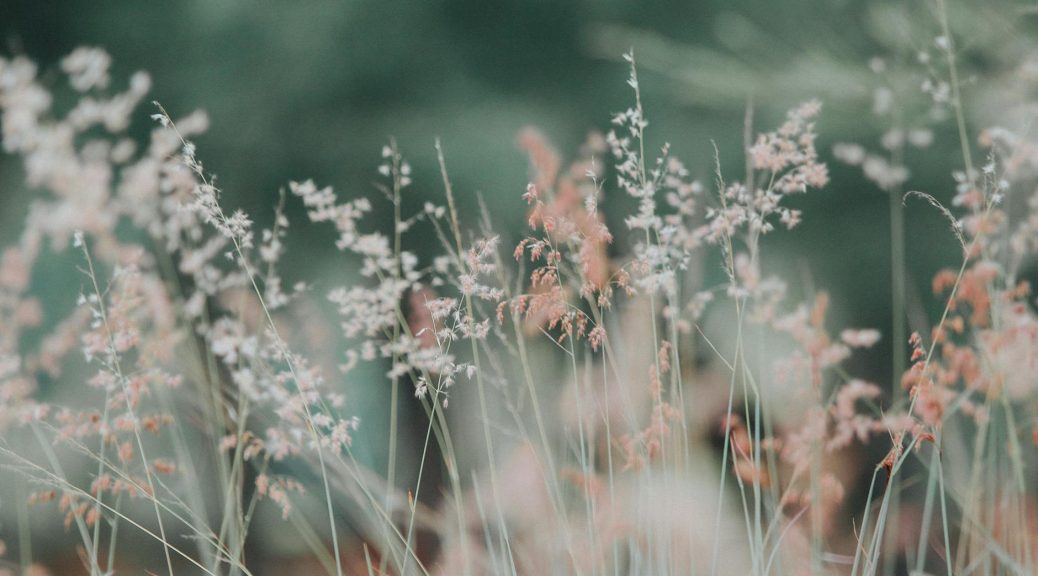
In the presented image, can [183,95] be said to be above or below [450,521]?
above

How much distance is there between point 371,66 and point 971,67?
4.19ft

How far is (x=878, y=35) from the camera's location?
179 cm

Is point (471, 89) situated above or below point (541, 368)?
above

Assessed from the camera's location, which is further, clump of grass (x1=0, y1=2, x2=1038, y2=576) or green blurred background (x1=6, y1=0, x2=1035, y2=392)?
green blurred background (x1=6, y1=0, x2=1035, y2=392)

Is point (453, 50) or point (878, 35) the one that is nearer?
point (878, 35)

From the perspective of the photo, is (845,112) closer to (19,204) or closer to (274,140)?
(274,140)

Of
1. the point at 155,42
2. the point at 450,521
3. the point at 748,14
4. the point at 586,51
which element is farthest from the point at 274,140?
the point at 748,14

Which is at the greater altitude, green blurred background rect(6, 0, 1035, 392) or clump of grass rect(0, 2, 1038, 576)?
green blurred background rect(6, 0, 1035, 392)

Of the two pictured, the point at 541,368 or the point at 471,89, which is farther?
the point at 471,89

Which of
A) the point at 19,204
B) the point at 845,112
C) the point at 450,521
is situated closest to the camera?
the point at 450,521

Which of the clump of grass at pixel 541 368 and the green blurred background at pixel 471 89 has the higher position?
the green blurred background at pixel 471 89

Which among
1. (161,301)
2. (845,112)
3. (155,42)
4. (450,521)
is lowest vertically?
(450,521)

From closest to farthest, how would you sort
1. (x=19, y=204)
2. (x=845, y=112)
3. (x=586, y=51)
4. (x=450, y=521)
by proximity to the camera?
1. (x=450, y=521)
2. (x=845, y=112)
3. (x=586, y=51)
4. (x=19, y=204)

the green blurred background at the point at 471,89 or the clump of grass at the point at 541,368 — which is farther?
the green blurred background at the point at 471,89
